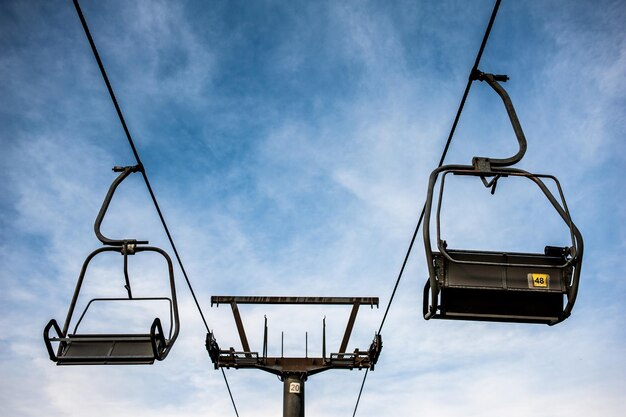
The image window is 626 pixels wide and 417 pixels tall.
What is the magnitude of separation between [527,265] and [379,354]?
317 inches

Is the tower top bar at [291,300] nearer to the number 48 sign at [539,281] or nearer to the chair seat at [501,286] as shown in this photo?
the chair seat at [501,286]

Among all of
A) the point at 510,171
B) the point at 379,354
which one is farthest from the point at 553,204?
the point at 379,354

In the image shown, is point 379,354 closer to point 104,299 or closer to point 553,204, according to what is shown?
point 104,299

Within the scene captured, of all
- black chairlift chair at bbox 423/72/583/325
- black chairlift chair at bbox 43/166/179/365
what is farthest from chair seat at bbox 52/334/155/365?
black chairlift chair at bbox 423/72/583/325

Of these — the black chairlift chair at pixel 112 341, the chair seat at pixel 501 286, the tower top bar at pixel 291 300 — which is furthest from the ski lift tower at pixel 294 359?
the chair seat at pixel 501 286

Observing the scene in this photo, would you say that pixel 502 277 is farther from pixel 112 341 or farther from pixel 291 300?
pixel 291 300

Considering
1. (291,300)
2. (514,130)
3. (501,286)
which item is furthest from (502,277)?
(291,300)

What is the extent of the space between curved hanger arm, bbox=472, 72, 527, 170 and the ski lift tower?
7785 mm

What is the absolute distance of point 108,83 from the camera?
16.4 ft

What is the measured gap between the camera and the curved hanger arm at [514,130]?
15.2 feet

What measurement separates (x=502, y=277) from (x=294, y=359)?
8.65 m

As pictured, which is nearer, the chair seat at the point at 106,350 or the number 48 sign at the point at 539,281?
the number 48 sign at the point at 539,281

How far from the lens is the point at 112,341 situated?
19.2 feet

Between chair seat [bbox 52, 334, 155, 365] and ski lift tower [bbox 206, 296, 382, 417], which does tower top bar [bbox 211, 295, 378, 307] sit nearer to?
ski lift tower [bbox 206, 296, 382, 417]
